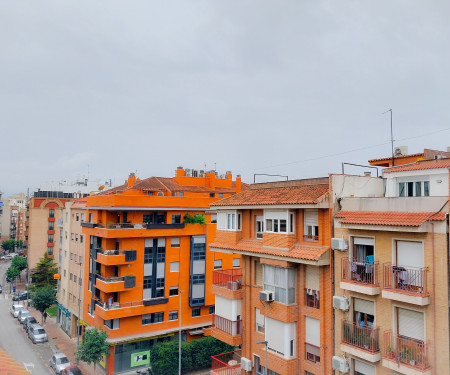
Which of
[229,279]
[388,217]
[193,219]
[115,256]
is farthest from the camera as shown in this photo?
[193,219]

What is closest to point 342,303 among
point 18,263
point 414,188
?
point 414,188

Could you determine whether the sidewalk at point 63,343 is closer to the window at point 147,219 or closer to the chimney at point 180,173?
the window at point 147,219

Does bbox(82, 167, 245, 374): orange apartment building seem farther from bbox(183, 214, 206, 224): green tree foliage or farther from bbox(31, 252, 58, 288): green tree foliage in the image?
bbox(31, 252, 58, 288): green tree foliage

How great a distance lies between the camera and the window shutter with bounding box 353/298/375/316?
16297 mm

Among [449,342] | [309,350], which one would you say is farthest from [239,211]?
[449,342]

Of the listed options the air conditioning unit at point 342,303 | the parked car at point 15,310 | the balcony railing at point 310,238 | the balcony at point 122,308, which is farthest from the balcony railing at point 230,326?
the parked car at point 15,310

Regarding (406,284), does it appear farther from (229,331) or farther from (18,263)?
(18,263)

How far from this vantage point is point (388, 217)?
15266 mm

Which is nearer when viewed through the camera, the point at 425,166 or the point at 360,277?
the point at 360,277

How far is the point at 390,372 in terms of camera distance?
50.3 ft

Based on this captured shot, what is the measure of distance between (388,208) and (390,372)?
6763 mm

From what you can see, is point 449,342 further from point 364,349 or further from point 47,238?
point 47,238

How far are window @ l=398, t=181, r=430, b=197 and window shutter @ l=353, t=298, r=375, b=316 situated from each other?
7434 millimetres

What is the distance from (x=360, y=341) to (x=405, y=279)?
3564mm
